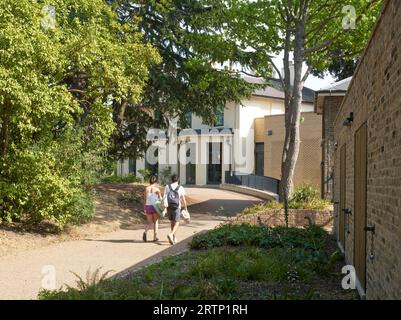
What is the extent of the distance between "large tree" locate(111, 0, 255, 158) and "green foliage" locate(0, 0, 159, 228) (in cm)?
573

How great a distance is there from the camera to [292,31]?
19.9 meters

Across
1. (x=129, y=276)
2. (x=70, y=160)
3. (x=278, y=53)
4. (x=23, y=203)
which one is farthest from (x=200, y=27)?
(x=129, y=276)

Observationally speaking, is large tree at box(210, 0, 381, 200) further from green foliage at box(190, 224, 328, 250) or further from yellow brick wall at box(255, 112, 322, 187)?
yellow brick wall at box(255, 112, 322, 187)

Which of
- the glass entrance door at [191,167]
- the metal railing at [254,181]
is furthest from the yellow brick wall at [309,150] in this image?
the glass entrance door at [191,167]

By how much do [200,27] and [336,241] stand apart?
507 inches

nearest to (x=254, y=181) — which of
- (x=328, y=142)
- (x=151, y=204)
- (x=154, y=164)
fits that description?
(x=328, y=142)

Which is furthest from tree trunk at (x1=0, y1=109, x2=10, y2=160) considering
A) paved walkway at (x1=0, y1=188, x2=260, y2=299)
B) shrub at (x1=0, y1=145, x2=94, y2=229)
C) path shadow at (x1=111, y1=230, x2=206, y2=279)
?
path shadow at (x1=111, y1=230, x2=206, y2=279)

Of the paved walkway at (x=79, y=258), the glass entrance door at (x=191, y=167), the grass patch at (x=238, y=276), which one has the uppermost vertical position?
the glass entrance door at (x=191, y=167)

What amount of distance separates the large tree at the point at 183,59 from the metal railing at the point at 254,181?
19.4 ft

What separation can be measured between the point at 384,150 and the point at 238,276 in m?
3.59

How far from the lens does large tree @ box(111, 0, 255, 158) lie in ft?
70.5

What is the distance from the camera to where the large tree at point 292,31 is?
19.3 meters

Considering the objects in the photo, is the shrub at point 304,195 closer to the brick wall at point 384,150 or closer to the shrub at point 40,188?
the shrub at point 40,188

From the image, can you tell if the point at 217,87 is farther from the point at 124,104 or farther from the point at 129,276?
the point at 129,276
